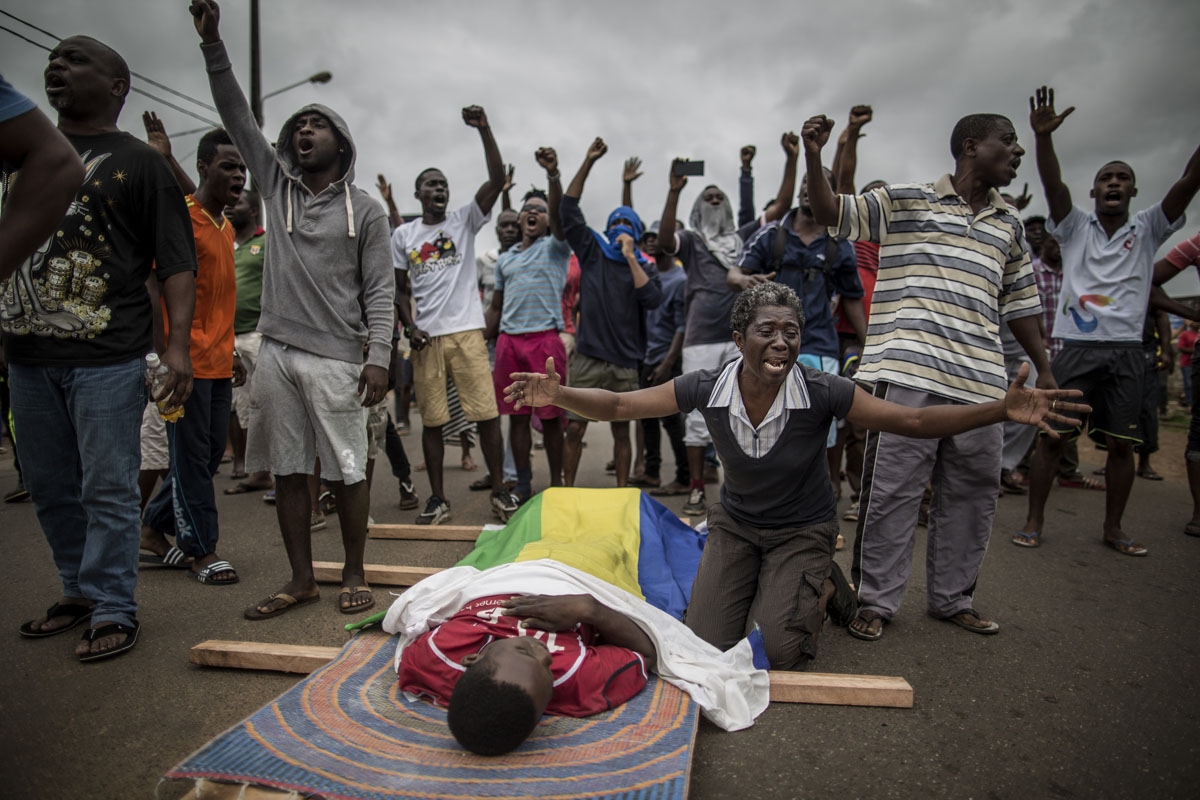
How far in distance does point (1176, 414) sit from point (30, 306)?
60.4 feet

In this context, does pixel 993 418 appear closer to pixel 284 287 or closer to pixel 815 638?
pixel 815 638

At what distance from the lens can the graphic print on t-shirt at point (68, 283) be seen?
293 cm

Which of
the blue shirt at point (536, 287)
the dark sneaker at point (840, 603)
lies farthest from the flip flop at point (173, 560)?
the dark sneaker at point (840, 603)

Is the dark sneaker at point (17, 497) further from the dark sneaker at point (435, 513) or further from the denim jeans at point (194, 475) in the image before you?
the dark sneaker at point (435, 513)

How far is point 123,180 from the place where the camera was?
9.95 feet

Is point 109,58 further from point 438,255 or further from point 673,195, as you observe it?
point 673,195

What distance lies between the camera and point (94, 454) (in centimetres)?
300

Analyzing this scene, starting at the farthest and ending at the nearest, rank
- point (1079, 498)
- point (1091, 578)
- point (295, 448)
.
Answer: point (1079, 498) → point (1091, 578) → point (295, 448)

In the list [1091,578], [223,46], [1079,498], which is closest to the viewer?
[223,46]

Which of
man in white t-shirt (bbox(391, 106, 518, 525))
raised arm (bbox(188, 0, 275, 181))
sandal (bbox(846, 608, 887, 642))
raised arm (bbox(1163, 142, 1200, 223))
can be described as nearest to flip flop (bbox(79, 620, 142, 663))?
raised arm (bbox(188, 0, 275, 181))

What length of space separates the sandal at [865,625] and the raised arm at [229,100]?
139 inches

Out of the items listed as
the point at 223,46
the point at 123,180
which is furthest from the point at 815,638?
the point at 223,46

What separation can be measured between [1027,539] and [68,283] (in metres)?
5.53

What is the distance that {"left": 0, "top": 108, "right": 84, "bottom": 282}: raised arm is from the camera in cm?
205
